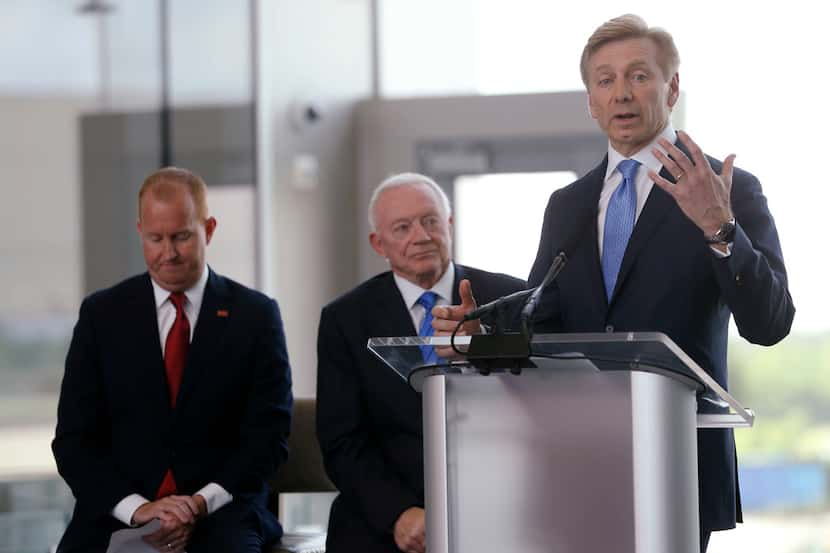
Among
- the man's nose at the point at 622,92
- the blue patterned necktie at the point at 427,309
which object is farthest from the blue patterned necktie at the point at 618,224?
the blue patterned necktie at the point at 427,309

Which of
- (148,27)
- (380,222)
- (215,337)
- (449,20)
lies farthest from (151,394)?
(449,20)

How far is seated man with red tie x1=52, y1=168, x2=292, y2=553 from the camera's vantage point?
3494mm

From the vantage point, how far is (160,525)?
11.0ft

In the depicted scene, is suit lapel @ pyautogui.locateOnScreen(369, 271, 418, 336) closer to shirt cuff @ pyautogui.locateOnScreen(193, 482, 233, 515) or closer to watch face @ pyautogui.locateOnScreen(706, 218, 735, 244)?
shirt cuff @ pyautogui.locateOnScreen(193, 482, 233, 515)

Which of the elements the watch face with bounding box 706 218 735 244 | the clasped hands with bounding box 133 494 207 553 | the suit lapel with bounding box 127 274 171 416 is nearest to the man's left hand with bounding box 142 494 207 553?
the clasped hands with bounding box 133 494 207 553

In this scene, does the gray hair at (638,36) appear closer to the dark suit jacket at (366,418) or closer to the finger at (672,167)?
the finger at (672,167)

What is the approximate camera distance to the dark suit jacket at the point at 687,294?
252cm

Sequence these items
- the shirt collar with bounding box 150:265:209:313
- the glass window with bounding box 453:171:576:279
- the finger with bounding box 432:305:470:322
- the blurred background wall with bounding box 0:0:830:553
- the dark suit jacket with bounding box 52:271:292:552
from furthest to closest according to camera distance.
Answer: the glass window with bounding box 453:171:576:279
the blurred background wall with bounding box 0:0:830:553
the shirt collar with bounding box 150:265:209:313
the dark suit jacket with bounding box 52:271:292:552
the finger with bounding box 432:305:470:322

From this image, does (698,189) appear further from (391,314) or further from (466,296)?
(391,314)

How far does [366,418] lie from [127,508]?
2.21ft

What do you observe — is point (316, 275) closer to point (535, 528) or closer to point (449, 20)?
point (449, 20)

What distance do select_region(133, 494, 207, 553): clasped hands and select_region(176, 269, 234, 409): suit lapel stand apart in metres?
0.28

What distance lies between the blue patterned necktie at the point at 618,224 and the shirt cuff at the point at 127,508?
147 cm

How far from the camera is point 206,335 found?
3.62 metres
